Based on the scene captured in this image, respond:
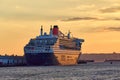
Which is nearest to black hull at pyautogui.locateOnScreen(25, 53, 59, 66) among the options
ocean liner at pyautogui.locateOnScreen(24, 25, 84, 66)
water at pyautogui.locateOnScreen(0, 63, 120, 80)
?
ocean liner at pyautogui.locateOnScreen(24, 25, 84, 66)

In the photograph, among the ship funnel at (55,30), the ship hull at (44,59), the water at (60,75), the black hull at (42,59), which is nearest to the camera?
the water at (60,75)

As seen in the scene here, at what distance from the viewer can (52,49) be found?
172 meters

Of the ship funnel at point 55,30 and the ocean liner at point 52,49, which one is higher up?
the ship funnel at point 55,30

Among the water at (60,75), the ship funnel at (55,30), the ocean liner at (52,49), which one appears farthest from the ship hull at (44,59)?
the water at (60,75)

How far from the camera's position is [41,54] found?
16975 cm

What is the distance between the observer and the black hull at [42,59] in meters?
170

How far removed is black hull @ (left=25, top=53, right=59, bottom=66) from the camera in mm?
169500

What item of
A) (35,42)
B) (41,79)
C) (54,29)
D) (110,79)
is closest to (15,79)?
(41,79)

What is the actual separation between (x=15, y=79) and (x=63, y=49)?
84878mm

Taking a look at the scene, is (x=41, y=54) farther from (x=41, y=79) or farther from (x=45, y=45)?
(x=41, y=79)

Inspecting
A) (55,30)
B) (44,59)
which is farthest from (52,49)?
(55,30)

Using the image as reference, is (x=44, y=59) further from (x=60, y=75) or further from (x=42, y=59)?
(x=60, y=75)

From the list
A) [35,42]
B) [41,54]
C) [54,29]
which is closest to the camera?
[41,54]

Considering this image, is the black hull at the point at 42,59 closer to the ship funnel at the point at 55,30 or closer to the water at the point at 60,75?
the ship funnel at the point at 55,30
